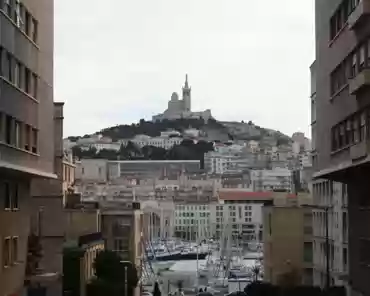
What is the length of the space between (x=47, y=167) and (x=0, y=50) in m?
8.26

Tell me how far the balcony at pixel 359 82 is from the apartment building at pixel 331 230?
1332 centimetres

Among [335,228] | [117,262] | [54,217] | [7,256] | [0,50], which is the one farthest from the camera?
[117,262]

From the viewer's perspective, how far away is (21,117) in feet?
91.7

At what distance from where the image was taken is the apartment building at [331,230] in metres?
42.8

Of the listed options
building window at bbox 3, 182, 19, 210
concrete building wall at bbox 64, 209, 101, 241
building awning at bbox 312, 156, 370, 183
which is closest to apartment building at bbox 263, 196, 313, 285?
concrete building wall at bbox 64, 209, 101, 241

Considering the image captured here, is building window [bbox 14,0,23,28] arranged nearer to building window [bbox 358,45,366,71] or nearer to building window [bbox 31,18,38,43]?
building window [bbox 31,18,38,43]

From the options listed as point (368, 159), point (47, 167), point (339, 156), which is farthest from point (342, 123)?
point (47, 167)

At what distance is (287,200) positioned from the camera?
75.9 meters

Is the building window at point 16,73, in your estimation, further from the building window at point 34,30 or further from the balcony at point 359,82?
the balcony at point 359,82

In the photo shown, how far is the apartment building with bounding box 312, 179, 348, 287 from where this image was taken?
1684 inches

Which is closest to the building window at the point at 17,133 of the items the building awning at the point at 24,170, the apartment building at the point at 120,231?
the building awning at the point at 24,170

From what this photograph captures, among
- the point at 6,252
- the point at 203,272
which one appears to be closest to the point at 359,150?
the point at 6,252

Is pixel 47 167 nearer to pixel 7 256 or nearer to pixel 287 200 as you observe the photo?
Result: pixel 7 256

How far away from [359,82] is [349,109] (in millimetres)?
3574
